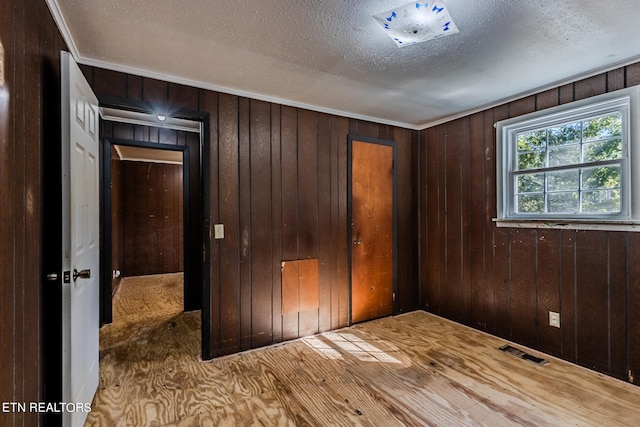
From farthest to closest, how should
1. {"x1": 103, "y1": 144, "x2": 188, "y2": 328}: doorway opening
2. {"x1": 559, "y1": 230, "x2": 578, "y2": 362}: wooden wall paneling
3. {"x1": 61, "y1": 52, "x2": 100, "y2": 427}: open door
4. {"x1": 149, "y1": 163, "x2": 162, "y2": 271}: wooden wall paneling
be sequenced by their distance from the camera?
{"x1": 149, "y1": 163, "x2": 162, "y2": 271}: wooden wall paneling
{"x1": 103, "y1": 144, "x2": 188, "y2": 328}: doorway opening
{"x1": 559, "y1": 230, "x2": 578, "y2": 362}: wooden wall paneling
{"x1": 61, "y1": 52, "x2": 100, "y2": 427}: open door

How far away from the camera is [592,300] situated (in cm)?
238

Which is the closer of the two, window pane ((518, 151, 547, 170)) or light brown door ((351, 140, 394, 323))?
window pane ((518, 151, 547, 170))

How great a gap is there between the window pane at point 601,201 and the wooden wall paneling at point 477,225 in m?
0.82

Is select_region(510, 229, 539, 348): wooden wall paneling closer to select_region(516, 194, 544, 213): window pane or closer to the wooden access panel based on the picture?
select_region(516, 194, 544, 213): window pane

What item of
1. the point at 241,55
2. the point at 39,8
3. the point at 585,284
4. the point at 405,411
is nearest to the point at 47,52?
the point at 39,8


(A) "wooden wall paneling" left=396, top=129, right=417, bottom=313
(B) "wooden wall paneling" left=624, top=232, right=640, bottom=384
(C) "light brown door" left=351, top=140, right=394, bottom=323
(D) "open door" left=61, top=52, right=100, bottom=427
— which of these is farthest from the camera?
(A) "wooden wall paneling" left=396, top=129, right=417, bottom=313

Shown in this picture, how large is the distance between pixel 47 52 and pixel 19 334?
1343 millimetres

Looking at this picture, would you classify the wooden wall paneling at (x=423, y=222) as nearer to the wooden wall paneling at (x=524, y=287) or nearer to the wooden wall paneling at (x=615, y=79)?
the wooden wall paneling at (x=524, y=287)

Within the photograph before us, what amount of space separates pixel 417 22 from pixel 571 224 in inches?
79.8

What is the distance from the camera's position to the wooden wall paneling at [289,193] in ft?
9.70

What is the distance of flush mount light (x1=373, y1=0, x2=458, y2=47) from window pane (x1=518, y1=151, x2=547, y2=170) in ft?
5.27

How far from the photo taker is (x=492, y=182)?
3.06 meters

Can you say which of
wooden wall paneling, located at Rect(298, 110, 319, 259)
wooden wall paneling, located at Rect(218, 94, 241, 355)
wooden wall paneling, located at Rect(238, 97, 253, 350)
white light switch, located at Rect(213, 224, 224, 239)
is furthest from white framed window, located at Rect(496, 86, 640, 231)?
white light switch, located at Rect(213, 224, 224, 239)

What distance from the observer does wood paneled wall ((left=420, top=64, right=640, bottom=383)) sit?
7.39ft
